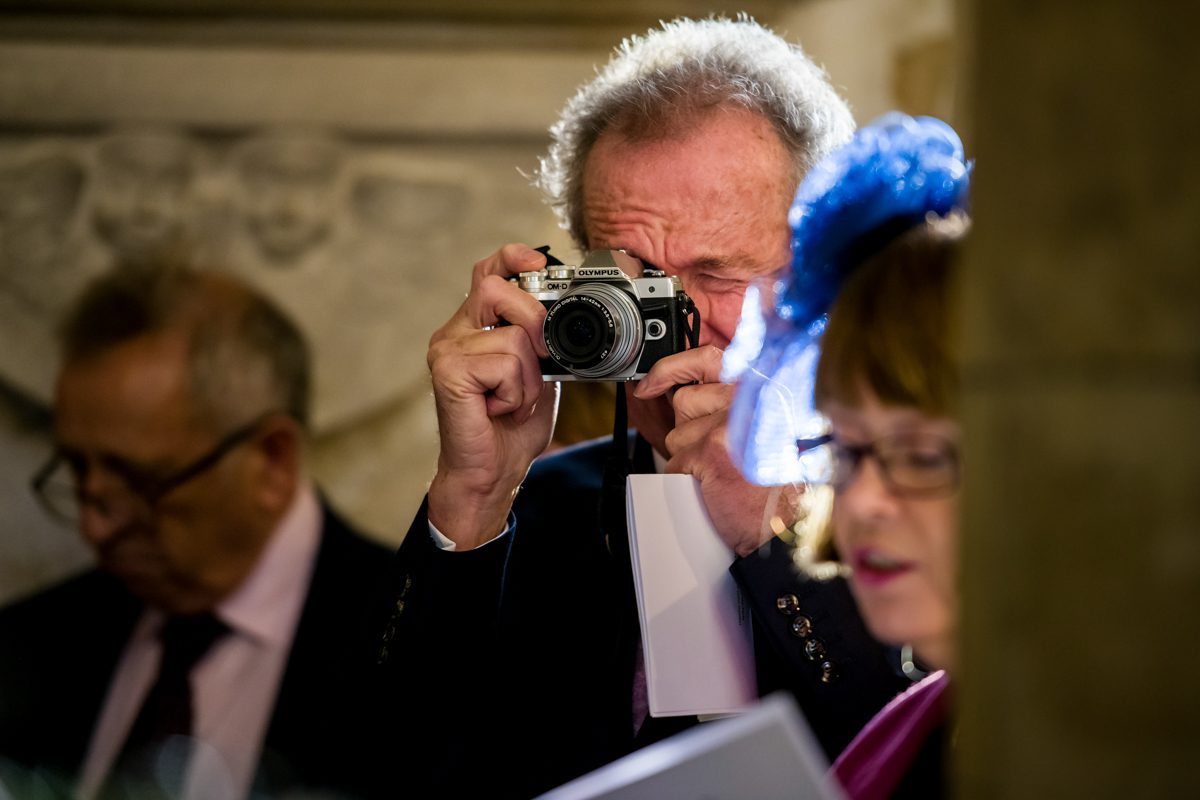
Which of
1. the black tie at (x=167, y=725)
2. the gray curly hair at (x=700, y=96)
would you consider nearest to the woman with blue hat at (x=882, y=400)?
the gray curly hair at (x=700, y=96)

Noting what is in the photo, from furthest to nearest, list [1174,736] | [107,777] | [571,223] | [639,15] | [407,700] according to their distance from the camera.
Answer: [639,15] → [107,777] → [571,223] → [407,700] → [1174,736]

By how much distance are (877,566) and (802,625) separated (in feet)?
0.96

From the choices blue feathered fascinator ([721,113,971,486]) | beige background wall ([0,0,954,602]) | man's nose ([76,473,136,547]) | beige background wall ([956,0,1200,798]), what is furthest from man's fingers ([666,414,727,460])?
beige background wall ([0,0,954,602])

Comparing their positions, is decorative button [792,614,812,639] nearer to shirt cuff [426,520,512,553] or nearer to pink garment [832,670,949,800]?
pink garment [832,670,949,800]

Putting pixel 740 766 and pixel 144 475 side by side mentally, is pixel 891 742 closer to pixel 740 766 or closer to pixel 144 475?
pixel 740 766

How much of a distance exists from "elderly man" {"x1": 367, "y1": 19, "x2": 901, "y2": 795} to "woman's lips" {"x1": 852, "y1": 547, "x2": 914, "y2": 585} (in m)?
0.32

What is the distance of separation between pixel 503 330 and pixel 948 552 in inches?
25.1

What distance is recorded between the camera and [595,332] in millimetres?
1162

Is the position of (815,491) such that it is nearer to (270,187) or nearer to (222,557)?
(222,557)

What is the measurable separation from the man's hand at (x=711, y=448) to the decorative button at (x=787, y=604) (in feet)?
0.22

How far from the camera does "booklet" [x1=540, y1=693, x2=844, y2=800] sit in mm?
569

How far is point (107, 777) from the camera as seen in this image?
199cm

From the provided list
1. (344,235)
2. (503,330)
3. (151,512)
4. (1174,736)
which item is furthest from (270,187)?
(1174,736)

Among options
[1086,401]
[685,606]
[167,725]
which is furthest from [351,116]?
[1086,401]
